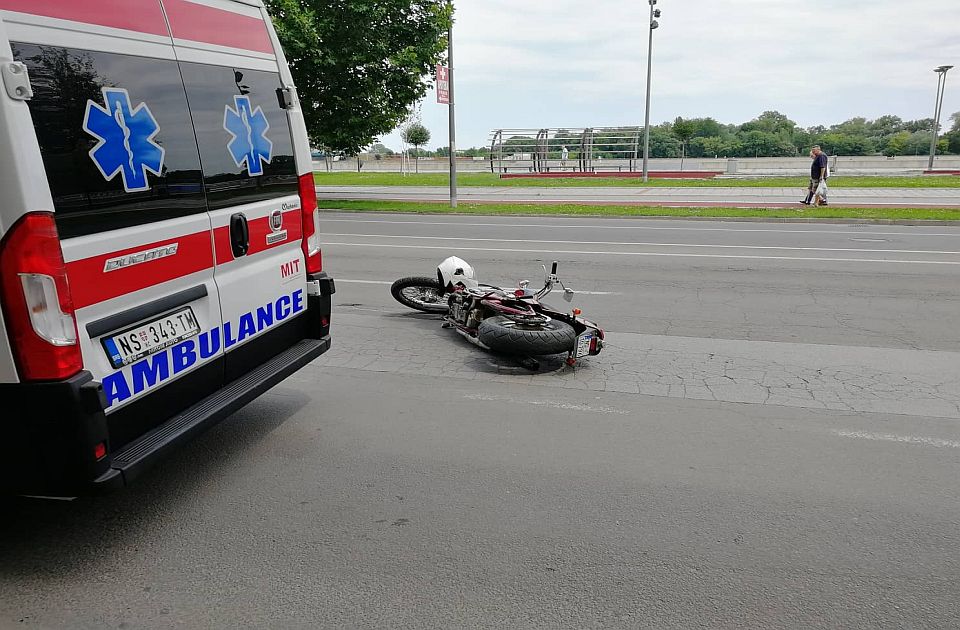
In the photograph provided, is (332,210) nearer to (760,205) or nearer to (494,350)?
(760,205)

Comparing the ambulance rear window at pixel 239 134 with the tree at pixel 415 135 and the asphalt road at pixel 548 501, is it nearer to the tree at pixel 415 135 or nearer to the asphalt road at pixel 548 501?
the asphalt road at pixel 548 501

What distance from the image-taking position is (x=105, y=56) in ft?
10.7

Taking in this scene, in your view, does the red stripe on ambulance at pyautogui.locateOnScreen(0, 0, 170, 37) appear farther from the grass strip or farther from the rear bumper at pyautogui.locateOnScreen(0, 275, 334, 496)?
the grass strip

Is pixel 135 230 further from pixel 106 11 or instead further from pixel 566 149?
pixel 566 149

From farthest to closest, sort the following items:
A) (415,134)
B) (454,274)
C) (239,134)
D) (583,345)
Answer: (415,134)
(454,274)
(583,345)
(239,134)

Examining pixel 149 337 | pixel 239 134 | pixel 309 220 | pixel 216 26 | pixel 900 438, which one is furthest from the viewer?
pixel 309 220

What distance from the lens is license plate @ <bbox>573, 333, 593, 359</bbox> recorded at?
6084 mm

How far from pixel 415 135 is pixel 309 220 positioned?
55349 mm

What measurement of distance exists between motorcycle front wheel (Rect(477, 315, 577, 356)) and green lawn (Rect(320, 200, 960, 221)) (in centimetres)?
1401

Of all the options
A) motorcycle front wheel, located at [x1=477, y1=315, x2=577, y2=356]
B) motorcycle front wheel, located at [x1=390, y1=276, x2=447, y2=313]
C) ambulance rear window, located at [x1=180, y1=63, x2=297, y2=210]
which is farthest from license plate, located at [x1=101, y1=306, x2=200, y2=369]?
motorcycle front wheel, located at [x1=390, y1=276, x2=447, y2=313]

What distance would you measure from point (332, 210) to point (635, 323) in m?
16.0

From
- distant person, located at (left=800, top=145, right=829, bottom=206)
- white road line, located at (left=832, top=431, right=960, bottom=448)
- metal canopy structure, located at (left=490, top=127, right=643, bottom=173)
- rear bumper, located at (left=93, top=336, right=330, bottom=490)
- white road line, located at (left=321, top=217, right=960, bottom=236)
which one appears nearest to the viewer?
rear bumper, located at (left=93, top=336, right=330, bottom=490)

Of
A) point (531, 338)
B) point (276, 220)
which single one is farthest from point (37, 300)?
point (531, 338)

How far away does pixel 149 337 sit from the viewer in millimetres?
3500
